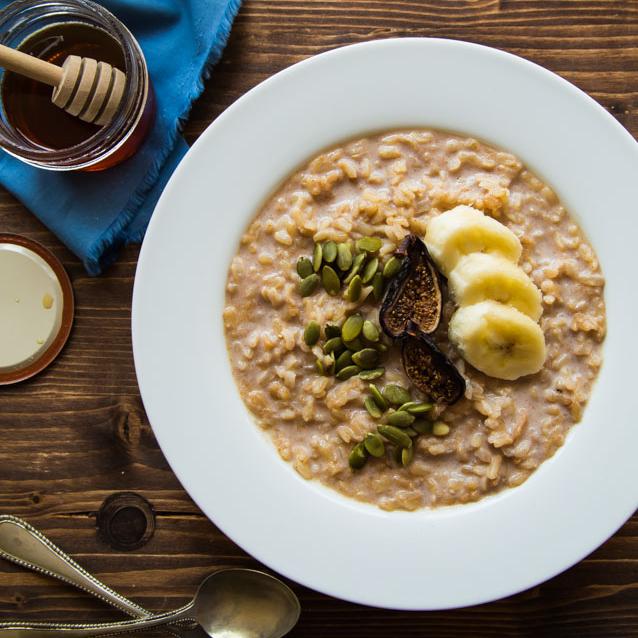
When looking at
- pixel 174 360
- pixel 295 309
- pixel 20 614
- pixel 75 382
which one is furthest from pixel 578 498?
pixel 20 614

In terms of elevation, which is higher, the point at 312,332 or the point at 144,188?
the point at 144,188

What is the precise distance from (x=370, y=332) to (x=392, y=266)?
0.24 m

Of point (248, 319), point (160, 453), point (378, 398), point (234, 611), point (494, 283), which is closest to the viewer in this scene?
point (494, 283)

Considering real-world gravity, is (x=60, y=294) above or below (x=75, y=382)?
above

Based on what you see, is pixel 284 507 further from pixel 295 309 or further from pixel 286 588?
pixel 295 309

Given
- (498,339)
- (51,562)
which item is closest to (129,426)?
A: (51,562)

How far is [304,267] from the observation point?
248 cm

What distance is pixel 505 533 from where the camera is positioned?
2.41 metres

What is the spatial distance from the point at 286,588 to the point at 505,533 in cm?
85

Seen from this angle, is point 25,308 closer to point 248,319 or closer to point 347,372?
point 248,319

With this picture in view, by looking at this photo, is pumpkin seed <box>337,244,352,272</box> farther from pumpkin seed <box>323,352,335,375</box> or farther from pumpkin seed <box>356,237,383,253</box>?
pumpkin seed <box>323,352,335,375</box>

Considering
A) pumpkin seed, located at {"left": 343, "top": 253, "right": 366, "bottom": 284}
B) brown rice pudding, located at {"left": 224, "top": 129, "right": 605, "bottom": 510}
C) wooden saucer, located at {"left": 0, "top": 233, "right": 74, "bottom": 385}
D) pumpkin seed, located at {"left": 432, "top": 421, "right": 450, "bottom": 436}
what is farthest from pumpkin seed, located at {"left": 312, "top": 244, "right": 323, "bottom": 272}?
wooden saucer, located at {"left": 0, "top": 233, "right": 74, "bottom": 385}

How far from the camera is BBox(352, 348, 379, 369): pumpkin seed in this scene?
244cm

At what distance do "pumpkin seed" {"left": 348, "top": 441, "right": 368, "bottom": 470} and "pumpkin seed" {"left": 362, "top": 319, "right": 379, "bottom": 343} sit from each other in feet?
1.20
